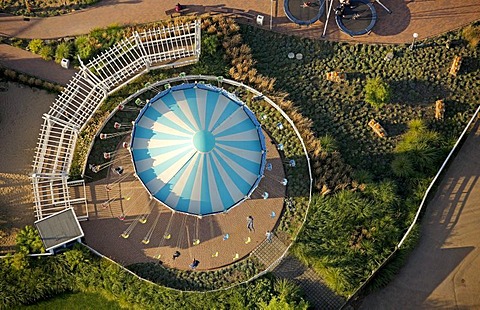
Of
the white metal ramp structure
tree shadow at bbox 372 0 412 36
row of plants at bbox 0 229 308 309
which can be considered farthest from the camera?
tree shadow at bbox 372 0 412 36

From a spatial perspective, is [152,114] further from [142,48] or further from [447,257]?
[447,257]

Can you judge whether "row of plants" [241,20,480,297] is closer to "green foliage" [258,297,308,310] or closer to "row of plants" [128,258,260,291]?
"green foliage" [258,297,308,310]

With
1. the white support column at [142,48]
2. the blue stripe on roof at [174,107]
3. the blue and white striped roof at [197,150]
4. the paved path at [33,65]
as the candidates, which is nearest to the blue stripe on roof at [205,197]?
the blue and white striped roof at [197,150]

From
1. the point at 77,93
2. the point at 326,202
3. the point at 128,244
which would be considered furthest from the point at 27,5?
the point at 326,202

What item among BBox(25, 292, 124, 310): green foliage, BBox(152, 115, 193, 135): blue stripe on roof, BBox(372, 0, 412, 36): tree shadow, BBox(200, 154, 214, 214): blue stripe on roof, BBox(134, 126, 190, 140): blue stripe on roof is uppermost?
BBox(372, 0, 412, 36): tree shadow

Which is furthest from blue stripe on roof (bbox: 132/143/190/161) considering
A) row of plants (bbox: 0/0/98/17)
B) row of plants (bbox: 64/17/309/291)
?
row of plants (bbox: 0/0/98/17)

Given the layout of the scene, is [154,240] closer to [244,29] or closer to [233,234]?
[233,234]
